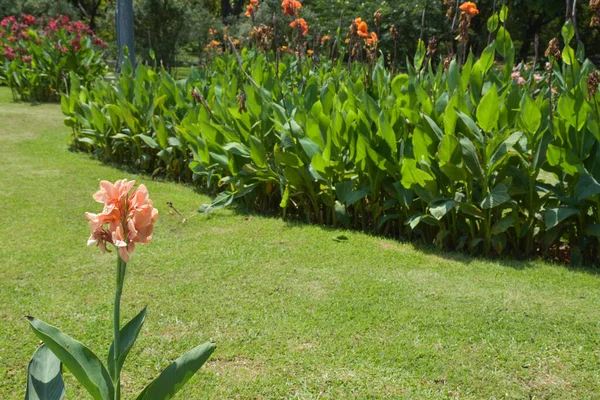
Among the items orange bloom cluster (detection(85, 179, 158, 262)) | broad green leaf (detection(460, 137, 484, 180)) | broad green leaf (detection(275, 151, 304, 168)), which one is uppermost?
orange bloom cluster (detection(85, 179, 158, 262))

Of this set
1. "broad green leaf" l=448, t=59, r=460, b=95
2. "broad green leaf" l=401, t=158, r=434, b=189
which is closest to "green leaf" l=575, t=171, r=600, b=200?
"broad green leaf" l=401, t=158, r=434, b=189

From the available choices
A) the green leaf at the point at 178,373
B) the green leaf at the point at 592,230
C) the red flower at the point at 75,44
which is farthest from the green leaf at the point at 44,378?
the red flower at the point at 75,44

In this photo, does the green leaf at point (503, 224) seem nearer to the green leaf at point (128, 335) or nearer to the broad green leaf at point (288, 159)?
the broad green leaf at point (288, 159)

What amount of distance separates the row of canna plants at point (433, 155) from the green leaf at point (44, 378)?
99.0 inches

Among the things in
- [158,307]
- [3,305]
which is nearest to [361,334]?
[158,307]

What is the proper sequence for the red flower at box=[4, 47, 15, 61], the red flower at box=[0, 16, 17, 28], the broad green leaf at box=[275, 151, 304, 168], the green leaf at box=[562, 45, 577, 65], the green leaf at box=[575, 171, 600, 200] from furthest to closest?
1. the red flower at box=[0, 16, 17, 28]
2. the red flower at box=[4, 47, 15, 61]
3. the broad green leaf at box=[275, 151, 304, 168]
4. the green leaf at box=[562, 45, 577, 65]
5. the green leaf at box=[575, 171, 600, 200]

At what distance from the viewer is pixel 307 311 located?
129 inches

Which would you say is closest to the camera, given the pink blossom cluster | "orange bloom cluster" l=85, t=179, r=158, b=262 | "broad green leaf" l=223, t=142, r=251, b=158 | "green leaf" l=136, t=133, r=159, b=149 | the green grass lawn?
"orange bloom cluster" l=85, t=179, r=158, b=262

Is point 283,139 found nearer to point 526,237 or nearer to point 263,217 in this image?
point 263,217

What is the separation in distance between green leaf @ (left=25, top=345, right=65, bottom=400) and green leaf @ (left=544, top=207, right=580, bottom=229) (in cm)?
293

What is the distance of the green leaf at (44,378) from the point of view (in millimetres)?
1802

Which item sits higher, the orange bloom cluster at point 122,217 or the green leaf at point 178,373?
the orange bloom cluster at point 122,217

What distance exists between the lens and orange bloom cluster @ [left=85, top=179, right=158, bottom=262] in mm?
1578

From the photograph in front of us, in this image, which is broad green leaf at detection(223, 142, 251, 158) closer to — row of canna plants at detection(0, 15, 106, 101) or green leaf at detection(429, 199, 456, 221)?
green leaf at detection(429, 199, 456, 221)
